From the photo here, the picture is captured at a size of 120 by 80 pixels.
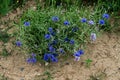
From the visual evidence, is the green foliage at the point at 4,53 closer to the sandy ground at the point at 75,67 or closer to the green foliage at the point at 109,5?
the sandy ground at the point at 75,67

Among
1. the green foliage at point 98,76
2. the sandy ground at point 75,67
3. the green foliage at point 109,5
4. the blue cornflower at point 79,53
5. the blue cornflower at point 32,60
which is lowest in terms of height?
the green foliage at point 98,76

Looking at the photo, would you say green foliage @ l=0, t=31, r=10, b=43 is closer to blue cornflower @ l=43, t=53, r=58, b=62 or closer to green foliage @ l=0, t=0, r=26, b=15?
green foliage @ l=0, t=0, r=26, b=15

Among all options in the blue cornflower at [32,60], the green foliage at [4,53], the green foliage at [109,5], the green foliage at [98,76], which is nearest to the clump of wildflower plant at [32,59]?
the blue cornflower at [32,60]

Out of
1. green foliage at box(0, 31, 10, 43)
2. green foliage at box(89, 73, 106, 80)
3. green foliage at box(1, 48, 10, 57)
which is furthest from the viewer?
green foliage at box(0, 31, 10, 43)

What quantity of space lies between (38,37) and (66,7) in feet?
2.20

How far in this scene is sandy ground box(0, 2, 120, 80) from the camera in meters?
3.48

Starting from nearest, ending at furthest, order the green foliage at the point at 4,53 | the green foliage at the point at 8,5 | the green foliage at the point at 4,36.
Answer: the green foliage at the point at 4,53 < the green foliage at the point at 4,36 < the green foliage at the point at 8,5

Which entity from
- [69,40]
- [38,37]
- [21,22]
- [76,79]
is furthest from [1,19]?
[76,79]

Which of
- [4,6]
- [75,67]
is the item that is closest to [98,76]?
[75,67]

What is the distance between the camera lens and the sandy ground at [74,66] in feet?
11.4

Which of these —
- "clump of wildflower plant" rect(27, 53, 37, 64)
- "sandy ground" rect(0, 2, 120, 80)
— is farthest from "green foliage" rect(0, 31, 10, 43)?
"clump of wildflower plant" rect(27, 53, 37, 64)

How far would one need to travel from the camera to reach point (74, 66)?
3.57m

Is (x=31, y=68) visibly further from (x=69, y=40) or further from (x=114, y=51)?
(x=114, y=51)

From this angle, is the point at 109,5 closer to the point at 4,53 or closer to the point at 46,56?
the point at 46,56
